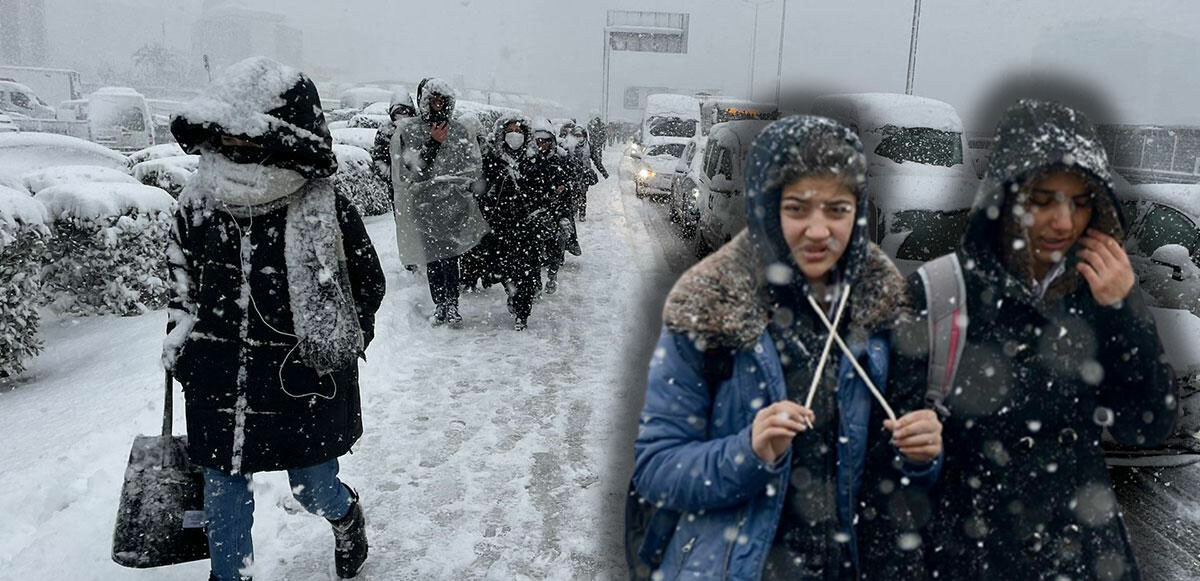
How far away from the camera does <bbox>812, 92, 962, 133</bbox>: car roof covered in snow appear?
31.2 ft

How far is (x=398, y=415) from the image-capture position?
511 cm

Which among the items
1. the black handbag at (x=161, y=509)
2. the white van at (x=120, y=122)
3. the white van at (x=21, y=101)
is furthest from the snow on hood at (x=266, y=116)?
the white van at (x=21, y=101)

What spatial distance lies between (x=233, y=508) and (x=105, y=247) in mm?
4774

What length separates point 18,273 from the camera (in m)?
5.33

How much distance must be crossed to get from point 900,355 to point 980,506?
391mm

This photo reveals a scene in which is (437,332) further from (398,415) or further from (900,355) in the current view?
(900,355)

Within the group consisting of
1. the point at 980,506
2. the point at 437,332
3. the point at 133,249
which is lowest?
the point at 437,332

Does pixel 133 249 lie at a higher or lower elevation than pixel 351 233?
lower

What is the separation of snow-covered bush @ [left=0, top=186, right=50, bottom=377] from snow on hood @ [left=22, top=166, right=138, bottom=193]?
2.38 meters

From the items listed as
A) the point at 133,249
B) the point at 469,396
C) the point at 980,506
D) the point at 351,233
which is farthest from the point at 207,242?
the point at 133,249

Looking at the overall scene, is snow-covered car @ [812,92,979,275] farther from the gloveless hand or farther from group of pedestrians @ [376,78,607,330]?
the gloveless hand

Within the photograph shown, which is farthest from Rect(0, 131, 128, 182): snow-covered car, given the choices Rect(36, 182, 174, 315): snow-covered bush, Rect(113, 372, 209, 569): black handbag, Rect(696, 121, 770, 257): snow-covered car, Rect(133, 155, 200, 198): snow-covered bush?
Rect(113, 372, 209, 569): black handbag

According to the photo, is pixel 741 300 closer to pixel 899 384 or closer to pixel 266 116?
pixel 899 384

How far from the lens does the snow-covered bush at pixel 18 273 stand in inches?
205
